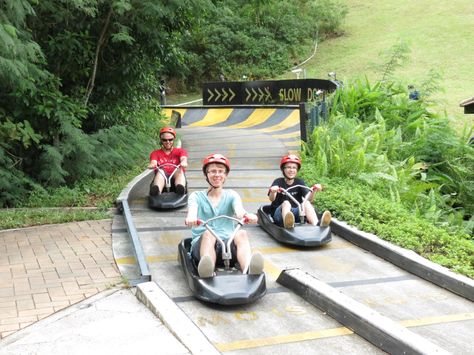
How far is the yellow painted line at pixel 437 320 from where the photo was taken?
4.91 m

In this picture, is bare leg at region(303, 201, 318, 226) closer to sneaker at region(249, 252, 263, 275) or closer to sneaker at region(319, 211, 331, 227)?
sneaker at region(319, 211, 331, 227)

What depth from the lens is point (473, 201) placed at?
10.9m

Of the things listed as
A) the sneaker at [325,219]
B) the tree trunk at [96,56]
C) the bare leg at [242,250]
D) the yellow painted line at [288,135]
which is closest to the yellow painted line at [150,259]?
the bare leg at [242,250]

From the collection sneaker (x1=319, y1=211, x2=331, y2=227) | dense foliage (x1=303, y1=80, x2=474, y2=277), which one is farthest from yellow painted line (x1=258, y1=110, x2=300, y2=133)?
sneaker (x1=319, y1=211, x2=331, y2=227)

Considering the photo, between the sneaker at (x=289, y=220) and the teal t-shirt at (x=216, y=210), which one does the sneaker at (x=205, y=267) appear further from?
the sneaker at (x=289, y=220)

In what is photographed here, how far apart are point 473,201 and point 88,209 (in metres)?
7.04

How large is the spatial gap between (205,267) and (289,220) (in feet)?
6.61

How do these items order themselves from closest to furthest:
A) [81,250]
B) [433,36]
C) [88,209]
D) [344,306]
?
[344,306] < [81,250] < [88,209] < [433,36]

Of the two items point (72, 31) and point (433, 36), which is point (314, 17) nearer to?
point (433, 36)

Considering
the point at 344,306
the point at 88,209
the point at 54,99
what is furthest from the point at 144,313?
the point at 54,99

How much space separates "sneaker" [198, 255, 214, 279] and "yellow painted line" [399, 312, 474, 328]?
1.67m

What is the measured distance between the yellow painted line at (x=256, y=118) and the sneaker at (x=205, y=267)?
48.2 ft

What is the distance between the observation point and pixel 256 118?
807 inches

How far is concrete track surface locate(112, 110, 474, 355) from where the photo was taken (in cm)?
443
